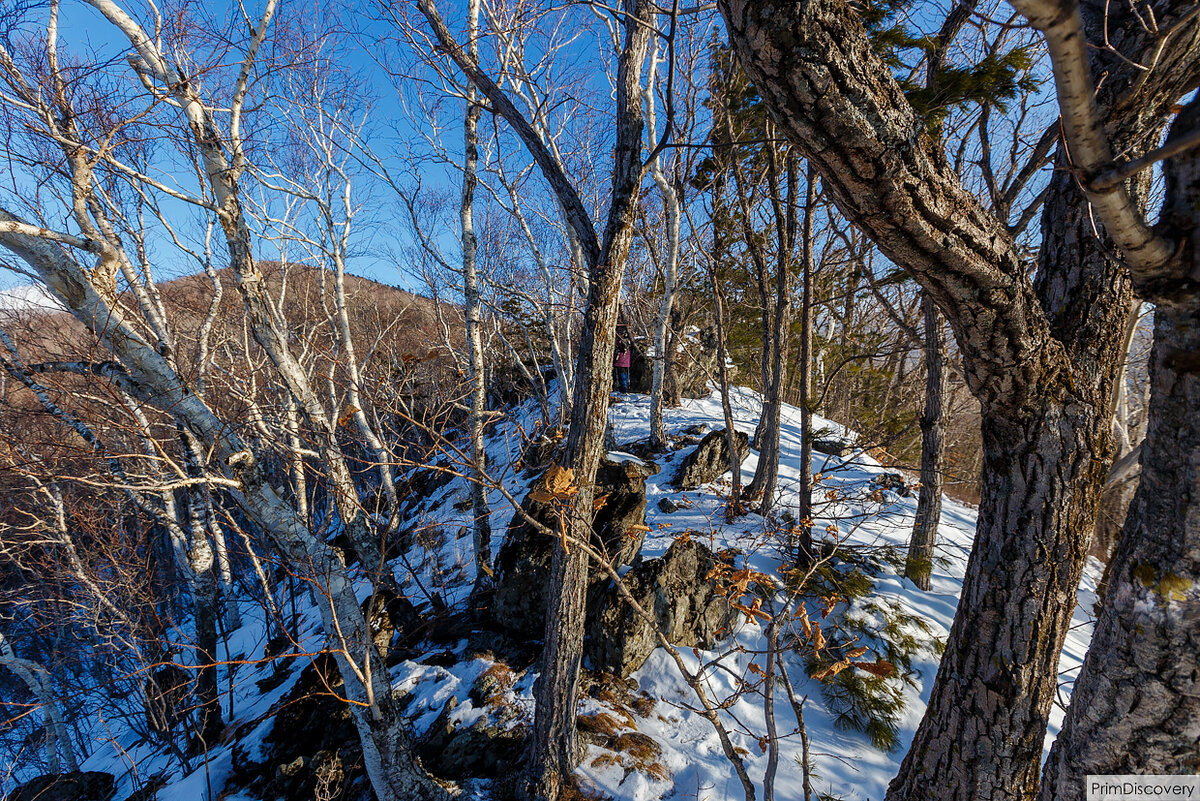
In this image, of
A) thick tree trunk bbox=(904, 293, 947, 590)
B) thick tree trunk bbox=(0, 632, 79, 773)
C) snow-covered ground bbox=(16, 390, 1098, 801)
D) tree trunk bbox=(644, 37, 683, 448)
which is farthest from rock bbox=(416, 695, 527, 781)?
thick tree trunk bbox=(0, 632, 79, 773)

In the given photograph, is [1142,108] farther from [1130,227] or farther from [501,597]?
[501,597]

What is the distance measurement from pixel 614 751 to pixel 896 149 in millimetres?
4210

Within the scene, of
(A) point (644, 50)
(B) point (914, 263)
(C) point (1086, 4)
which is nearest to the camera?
(B) point (914, 263)

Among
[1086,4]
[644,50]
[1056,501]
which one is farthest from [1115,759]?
[644,50]

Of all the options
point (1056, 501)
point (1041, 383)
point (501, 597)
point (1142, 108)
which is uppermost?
point (1142, 108)

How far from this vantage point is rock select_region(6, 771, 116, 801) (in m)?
5.42

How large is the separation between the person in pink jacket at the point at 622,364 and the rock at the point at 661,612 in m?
7.22

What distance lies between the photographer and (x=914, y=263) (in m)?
1.36

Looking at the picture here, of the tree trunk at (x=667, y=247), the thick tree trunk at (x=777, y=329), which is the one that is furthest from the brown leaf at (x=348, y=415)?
the thick tree trunk at (x=777, y=329)

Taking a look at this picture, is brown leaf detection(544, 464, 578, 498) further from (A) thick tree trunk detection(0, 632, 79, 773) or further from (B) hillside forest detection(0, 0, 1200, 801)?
(A) thick tree trunk detection(0, 632, 79, 773)

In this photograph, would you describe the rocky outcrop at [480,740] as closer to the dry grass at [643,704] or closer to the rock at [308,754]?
the rock at [308,754]

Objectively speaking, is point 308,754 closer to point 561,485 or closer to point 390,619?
point 390,619

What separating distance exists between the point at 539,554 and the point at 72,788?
6.77 meters

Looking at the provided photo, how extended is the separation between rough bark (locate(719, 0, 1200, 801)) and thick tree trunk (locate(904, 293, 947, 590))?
297cm
